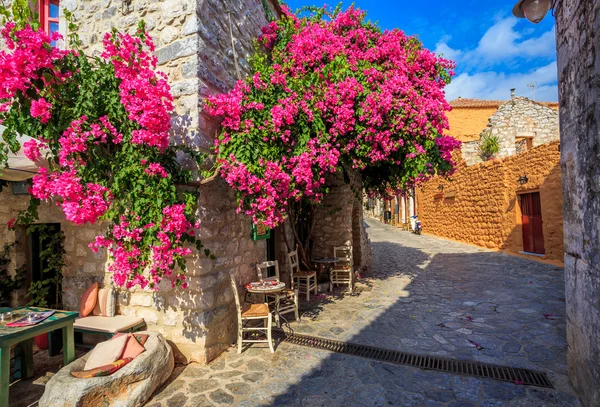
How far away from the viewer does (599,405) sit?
2.59 meters

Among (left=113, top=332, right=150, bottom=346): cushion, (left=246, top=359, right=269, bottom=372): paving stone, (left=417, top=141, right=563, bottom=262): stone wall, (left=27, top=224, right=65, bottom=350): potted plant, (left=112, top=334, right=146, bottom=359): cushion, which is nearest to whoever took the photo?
(left=112, top=334, right=146, bottom=359): cushion

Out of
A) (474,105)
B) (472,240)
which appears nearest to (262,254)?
(472,240)

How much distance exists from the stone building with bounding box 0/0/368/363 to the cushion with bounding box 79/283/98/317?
0.18 m

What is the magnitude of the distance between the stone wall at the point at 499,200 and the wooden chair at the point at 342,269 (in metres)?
6.47

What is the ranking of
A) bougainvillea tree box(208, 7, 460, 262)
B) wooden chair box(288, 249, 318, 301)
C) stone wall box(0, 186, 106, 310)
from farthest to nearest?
wooden chair box(288, 249, 318, 301) < stone wall box(0, 186, 106, 310) < bougainvillea tree box(208, 7, 460, 262)

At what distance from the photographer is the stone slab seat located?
8.80ft

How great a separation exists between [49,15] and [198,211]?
449 centimetres

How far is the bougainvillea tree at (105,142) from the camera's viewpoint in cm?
298

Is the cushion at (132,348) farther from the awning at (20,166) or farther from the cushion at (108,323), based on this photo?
the awning at (20,166)

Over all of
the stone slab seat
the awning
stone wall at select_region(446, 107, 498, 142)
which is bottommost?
the stone slab seat

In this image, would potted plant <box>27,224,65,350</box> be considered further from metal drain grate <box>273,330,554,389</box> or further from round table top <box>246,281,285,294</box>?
metal drain grate <box>273,330,554,389</box>

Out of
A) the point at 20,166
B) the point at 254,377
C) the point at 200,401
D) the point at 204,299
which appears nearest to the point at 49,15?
the point at 20,166

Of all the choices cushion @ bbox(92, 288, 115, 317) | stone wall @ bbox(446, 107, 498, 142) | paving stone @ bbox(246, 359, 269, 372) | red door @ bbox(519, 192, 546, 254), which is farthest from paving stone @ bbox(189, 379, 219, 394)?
stone wall @ bbox(446, 107, 498, 142)

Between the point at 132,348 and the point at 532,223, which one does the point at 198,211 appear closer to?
the point at 132,348
